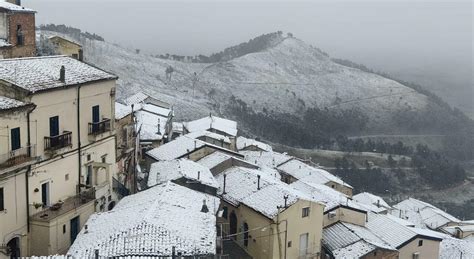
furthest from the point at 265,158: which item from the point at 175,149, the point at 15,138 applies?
the point at 15,138

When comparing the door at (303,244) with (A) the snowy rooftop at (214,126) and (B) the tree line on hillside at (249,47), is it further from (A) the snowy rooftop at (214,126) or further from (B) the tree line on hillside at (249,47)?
(B) the tree line on hillside at (249,47)

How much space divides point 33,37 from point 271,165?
2576 cm

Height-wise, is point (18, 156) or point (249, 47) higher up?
point (18, 156)

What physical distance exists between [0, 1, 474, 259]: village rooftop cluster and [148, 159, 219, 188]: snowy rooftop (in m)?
0.11

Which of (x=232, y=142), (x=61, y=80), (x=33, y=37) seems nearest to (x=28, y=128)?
(x=61, y=80)

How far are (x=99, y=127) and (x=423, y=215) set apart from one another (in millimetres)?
39887

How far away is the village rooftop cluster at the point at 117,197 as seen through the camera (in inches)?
874

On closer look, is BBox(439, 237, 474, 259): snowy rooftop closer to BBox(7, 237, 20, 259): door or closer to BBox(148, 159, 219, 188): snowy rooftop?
BBox(148, 159, 219, 188): snowy rooftop

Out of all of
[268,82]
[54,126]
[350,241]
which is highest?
[54,126]

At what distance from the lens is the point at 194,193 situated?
91.6ft

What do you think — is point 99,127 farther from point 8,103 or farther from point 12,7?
point 12,7

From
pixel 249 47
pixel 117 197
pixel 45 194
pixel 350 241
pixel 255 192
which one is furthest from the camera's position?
pixel 249 47

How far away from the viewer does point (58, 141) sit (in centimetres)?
2512

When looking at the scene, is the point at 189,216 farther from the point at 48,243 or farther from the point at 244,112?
the point at 244,112
